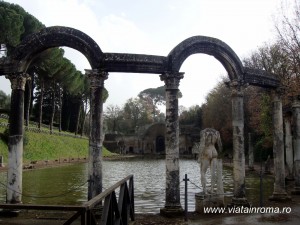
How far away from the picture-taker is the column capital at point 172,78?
9.95m

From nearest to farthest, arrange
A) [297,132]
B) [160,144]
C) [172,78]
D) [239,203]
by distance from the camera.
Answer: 1. [172,78]
2. [239,203]
3. [297,132]
4. [160,144]

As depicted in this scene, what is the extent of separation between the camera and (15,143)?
31.5 ft

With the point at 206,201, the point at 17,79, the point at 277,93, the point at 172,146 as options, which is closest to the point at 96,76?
the point at 17,79

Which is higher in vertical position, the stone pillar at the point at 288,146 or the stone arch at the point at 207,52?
the stone arch at the point at 207,52

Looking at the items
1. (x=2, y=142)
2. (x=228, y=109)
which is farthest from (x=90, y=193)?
(x=228, y=109)

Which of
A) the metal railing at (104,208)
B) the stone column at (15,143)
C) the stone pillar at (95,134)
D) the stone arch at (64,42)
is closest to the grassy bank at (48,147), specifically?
the stone column at (15,143)

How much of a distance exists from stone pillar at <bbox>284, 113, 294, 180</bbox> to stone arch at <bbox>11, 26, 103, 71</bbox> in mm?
10808

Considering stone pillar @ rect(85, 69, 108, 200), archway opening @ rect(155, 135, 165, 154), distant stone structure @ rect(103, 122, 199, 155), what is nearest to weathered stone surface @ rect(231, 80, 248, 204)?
stone pillar @ rect(85, 69, 108, 200)

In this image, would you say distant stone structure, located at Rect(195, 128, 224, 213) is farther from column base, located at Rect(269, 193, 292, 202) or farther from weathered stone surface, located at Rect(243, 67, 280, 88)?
column base, located at Rect(269, 193, 292, 202)

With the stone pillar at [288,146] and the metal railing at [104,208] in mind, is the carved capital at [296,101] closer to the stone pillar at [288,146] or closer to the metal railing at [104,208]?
the stone pillar at [288,146]

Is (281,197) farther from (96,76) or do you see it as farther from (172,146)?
(96,76)

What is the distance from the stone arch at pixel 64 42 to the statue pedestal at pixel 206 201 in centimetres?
475

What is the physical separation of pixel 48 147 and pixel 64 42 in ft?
111

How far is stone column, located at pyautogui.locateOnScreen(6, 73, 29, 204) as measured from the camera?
31.0 ft
